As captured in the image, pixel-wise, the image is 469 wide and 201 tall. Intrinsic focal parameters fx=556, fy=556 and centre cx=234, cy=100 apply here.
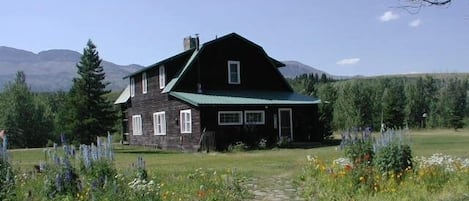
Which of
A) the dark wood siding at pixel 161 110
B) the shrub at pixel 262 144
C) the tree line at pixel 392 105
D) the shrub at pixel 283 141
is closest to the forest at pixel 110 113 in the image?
the tree line at pixel 392 105

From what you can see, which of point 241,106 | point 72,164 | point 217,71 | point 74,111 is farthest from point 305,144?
point 72,164

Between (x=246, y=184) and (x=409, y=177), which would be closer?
(x=409, y=177)

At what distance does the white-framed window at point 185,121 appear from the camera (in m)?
31.2

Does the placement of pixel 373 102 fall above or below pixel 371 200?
above

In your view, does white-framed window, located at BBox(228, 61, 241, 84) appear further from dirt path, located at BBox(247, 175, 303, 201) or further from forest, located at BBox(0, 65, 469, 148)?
dirt path, located at BBox(247, 175, 303, 201)

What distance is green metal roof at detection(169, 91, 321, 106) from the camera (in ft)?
98.4

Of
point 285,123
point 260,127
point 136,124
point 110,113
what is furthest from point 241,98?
point 110,113

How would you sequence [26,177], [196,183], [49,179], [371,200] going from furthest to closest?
[196,183]
[26,177]
[371,200]
[49,179]

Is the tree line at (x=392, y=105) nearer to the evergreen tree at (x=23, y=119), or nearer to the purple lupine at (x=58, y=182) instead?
the evergreen tree at (x=23, y=119)

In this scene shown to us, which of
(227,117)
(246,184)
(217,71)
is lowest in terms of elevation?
(246,184)

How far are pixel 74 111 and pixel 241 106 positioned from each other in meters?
15.0

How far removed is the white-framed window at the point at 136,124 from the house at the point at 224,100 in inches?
122

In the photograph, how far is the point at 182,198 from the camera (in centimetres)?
950

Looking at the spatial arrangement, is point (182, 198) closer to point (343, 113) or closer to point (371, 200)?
point (371, 200)
